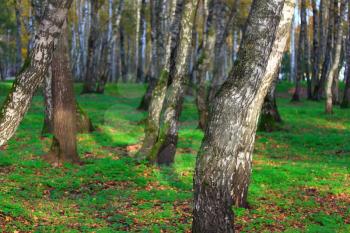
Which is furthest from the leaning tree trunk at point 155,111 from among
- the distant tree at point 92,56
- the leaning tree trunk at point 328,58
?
the leaning tree trunk at point 328,58

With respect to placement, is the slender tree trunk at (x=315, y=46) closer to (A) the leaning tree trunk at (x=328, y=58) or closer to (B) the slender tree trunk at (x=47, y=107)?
(A) the leaning tree trunk at (x=328, y=58)

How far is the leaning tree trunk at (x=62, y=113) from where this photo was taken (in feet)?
47.5

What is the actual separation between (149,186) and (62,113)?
3.91 m

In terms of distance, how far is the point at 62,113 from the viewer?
14.6 meters

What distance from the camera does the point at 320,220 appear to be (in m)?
9.91

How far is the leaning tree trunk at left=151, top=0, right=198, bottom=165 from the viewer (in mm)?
13907

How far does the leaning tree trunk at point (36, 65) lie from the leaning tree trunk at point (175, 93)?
662cm

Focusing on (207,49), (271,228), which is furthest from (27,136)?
(271,228)

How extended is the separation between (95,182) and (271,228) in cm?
526

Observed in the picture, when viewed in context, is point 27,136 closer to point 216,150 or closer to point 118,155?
point 118,155

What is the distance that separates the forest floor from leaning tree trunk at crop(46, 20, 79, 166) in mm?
513

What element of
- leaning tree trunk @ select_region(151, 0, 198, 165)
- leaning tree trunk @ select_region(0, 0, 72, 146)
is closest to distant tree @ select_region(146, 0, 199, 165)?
leaning tree trunk @ select_region(151, 0, 198, 165)

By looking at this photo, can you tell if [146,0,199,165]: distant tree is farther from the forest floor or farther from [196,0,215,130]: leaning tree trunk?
[196,0,215,130]: leaning tree trunk

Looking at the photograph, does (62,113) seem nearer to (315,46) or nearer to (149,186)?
(149,186)
